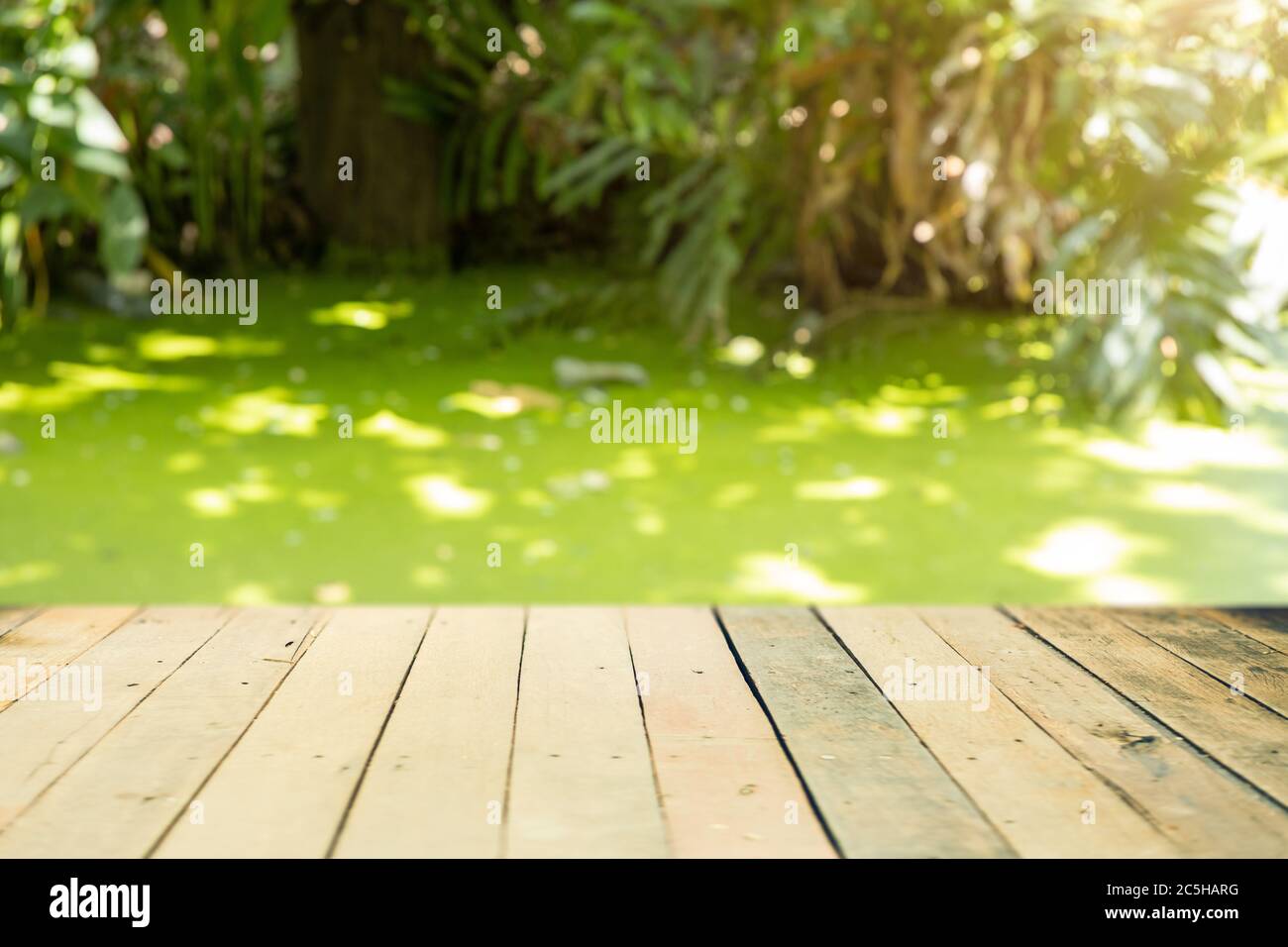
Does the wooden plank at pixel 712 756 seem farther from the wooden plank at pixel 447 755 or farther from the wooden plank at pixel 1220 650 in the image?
the wooden plank at pixel 1220 650

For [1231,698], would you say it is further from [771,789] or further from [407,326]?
[407,326]

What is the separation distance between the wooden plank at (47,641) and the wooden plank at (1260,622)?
1580 mm

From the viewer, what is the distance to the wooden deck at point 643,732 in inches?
49.1

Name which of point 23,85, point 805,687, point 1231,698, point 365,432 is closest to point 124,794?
point 805,687

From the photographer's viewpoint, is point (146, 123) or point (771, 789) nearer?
point (771, 789)

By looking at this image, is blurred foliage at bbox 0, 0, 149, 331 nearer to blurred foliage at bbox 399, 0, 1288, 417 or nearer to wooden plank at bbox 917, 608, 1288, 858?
blurred foliage at bbox 399, 0, 1288, 417

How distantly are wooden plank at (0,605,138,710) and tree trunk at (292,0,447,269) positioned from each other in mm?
3883

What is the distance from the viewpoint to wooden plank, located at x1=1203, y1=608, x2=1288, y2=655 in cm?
185

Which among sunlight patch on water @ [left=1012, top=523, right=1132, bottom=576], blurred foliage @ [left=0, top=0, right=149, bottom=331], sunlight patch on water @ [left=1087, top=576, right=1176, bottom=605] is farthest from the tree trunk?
sunlight patch on water @ [left=1087, top=576, right=1176, bottom=605]

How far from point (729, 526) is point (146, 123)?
325 centimetres

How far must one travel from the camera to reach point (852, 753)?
56.5 inches

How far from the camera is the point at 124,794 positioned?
131 centimetres

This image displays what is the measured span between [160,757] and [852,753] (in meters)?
0.73
